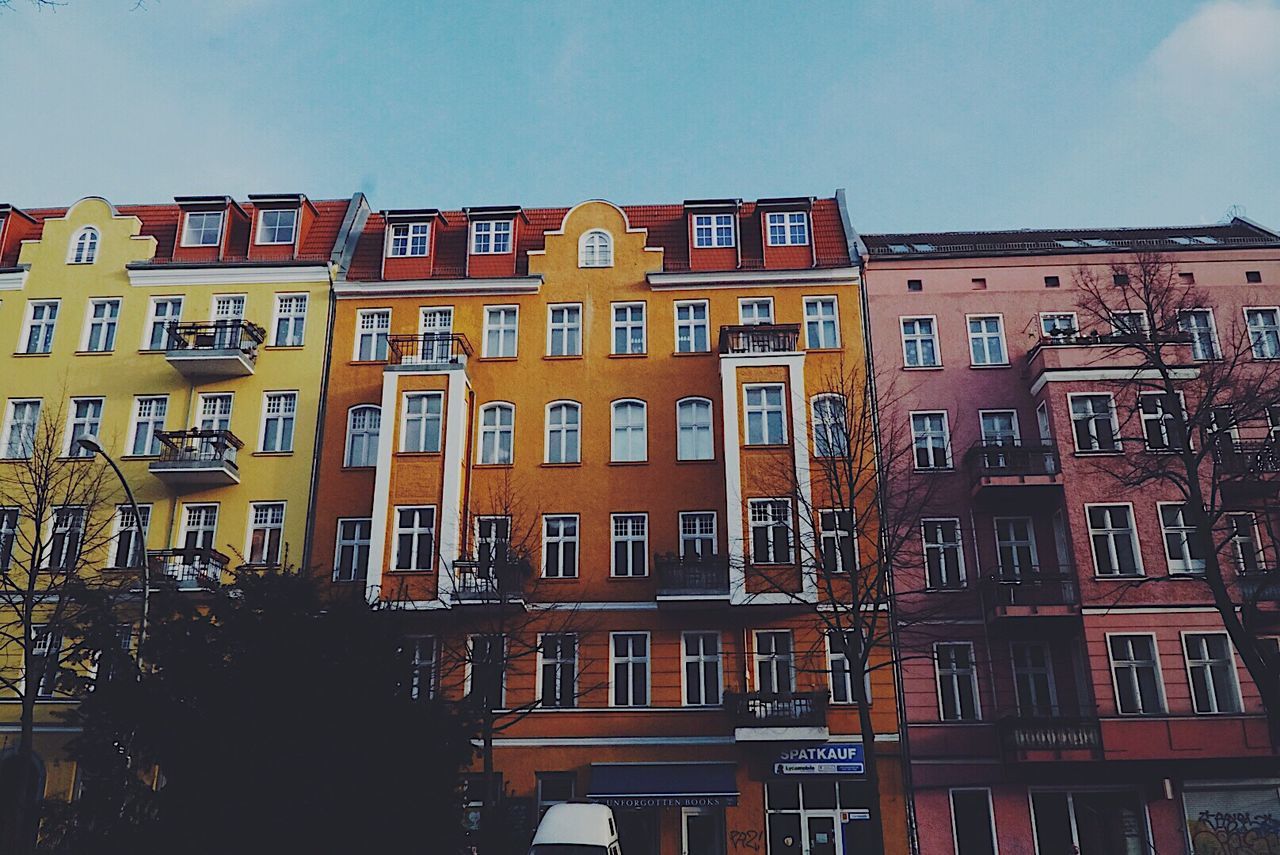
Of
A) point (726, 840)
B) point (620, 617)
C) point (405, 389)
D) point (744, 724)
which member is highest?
point (405, 389)

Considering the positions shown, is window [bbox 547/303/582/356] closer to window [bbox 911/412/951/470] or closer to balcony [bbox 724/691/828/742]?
window [bbox 911/412/951/470]

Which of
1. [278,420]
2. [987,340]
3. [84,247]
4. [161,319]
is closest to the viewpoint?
[987,340]

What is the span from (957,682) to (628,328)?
13.6 metres

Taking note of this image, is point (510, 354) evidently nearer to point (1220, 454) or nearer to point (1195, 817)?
point (1220, 454)

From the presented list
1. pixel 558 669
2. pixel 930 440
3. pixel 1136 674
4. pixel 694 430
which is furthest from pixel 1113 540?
pixel 558 669

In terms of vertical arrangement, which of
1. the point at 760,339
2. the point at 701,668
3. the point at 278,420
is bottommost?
the point at 701,668

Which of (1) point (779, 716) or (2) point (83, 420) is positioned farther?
(2) point (83, 420)

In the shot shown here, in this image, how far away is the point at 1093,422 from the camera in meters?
29.0

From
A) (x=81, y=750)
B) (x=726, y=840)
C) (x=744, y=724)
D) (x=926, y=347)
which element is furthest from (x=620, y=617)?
(x=81, y=750)

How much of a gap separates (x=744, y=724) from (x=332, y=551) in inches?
479

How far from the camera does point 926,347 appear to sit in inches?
1230

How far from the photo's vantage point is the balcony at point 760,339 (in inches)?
1193

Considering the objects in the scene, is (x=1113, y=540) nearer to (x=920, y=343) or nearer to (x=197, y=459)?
(x=920, y=343)

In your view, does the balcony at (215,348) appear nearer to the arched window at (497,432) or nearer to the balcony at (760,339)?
the arched window at (497,432)
